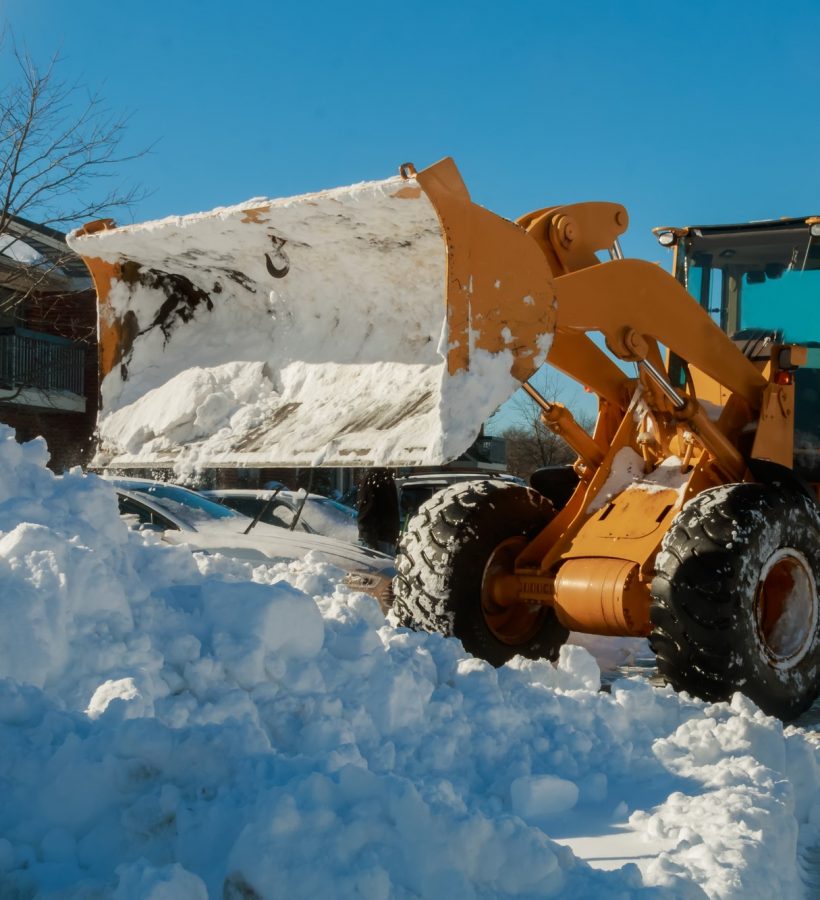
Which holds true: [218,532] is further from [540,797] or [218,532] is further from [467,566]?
[540,797]

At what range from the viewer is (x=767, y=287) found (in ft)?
23.5

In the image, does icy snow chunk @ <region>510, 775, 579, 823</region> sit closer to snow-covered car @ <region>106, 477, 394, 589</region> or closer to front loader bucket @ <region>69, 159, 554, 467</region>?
front loader bucket @ <region>69, 159, 554, 467</region>

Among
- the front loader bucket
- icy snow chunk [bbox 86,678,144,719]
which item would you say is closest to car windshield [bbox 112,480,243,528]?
the front loader bucket

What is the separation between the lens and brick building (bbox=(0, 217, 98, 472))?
17781mm

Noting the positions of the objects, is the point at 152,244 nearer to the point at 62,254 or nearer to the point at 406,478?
the point at 406,478

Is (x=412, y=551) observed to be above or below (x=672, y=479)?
below

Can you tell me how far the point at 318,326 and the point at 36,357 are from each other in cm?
1613

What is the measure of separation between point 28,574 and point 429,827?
6.38 ft

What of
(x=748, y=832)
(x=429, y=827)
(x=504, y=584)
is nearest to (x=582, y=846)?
(x=748, y=832)

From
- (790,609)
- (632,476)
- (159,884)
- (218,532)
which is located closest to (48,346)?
(218,532)

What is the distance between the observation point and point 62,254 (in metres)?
17.4

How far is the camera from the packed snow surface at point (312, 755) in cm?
258

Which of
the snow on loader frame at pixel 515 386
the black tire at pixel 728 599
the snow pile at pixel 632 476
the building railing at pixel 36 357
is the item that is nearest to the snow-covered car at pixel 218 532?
the snow on loader frame at pixel 515 386

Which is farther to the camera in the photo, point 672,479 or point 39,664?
point 672,479
